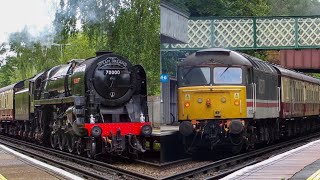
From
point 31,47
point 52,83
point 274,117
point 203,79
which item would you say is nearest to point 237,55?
point 203,79

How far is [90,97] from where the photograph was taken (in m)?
18.2

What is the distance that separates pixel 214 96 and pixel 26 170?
6.50 metres

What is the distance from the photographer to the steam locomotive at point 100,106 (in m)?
17.6

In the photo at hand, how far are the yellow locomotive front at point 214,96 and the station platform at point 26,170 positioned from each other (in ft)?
15.4

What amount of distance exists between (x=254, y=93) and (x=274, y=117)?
3395mm

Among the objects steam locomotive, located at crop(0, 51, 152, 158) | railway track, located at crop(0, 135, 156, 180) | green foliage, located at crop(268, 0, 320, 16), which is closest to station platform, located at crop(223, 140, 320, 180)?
railway track, located at crop(0, 135, 156, 180)

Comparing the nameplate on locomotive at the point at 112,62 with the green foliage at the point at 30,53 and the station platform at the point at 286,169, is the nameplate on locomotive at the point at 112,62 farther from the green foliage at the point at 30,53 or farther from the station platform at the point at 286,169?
the green foliage at the point at 30,53

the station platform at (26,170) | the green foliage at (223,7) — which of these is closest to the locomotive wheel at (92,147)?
the station platform at (26,170)

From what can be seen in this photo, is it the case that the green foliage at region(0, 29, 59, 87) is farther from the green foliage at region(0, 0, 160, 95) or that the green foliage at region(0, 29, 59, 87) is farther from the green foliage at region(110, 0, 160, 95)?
the green foliage at region(110, 0, 160, 95)

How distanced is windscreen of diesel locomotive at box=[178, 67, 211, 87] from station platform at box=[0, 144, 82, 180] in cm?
522

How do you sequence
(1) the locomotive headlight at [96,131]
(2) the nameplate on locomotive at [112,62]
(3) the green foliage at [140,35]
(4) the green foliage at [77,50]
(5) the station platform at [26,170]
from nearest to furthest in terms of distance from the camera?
1. (5) the station platform at [26,170]
2. (1) the locomotive headlight at [96,131]
3. (2) the nameplate on locomotive at [112,62]
4. (3) the green foliage at [140,35]
5. (4) the green foliage at [77,50]

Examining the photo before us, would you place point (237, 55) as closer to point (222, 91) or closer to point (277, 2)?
point (222, 91)

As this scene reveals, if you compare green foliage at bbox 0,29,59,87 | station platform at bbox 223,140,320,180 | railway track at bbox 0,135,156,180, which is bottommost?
railway track at bbox 0,135,156,180

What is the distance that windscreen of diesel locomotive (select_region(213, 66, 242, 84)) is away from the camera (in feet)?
60.2
